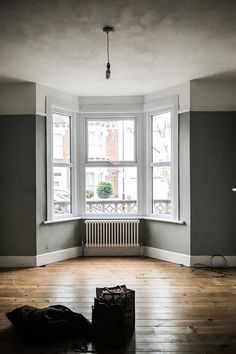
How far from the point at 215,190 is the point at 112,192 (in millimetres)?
1828

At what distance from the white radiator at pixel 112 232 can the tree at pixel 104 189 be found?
1.53 feet

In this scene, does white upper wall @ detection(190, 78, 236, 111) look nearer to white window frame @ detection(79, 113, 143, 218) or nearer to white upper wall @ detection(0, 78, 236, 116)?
white upper wall @ detection(0, 78, 236, 116)

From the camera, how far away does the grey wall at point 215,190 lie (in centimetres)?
504

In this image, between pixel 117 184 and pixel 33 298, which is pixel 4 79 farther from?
pixel 33 298

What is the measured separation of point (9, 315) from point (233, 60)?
382 centimetres

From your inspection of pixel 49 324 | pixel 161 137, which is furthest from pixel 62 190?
pixel 49 324

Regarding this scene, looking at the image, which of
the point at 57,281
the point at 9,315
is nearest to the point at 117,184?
the point at 57,281

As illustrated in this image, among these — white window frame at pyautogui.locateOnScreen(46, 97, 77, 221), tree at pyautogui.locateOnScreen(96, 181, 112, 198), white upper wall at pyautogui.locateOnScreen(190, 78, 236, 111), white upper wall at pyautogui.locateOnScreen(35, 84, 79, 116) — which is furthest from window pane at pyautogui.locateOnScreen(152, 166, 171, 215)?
white upper wall at pyautogui.locateOnScreen(35, 84, 79, 116)

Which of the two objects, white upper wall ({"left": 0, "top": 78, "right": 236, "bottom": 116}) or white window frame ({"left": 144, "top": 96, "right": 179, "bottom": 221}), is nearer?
white upper wall ({"left": 0, "top": 78, "right": 236, "bottom": 116})

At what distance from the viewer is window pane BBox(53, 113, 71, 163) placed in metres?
5.59

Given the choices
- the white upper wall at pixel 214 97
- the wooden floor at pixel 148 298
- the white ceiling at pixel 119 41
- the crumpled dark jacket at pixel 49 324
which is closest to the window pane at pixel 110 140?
the white ceiling at pixel 119 41

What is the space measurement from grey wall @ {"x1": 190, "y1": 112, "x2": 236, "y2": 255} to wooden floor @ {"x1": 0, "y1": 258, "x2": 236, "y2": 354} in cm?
54

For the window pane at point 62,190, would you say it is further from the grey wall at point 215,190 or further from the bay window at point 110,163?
the grey wall at point 215,190

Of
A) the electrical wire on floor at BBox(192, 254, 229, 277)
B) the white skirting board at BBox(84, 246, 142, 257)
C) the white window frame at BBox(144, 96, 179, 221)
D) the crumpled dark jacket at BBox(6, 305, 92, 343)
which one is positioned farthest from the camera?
the white skirting board at BBox(84, 246, 142, 257)
